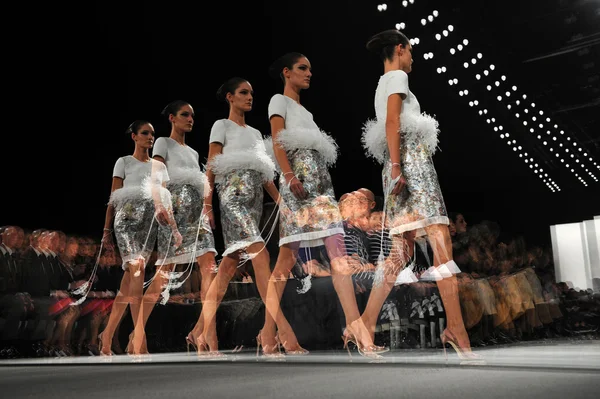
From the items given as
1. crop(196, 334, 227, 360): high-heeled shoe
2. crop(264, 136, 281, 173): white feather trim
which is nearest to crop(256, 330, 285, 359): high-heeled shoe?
crop(196, 334, 227, 360): high-heeled shoe

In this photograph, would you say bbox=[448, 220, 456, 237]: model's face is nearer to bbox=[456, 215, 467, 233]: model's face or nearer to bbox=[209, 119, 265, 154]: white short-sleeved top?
bbox=[456, 215, 467, 233]: model's face

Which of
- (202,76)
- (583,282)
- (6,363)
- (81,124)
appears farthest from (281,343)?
(81,124)

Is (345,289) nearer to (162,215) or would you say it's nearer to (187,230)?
(187,230)

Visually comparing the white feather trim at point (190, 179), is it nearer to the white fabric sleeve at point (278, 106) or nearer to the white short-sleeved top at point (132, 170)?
the white short-sleeved top at point (132, 170)

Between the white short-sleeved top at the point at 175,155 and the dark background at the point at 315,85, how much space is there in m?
0.18

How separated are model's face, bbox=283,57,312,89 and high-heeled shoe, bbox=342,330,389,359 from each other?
1.38m

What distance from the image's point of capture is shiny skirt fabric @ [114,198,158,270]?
14.1 feet

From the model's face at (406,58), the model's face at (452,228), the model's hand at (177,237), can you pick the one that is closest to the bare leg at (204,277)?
the model's hand at (177,237)

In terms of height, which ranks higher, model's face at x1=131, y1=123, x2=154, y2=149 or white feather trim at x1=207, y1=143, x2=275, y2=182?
model's face at x1=131, y1=123, x2=154, y2=149

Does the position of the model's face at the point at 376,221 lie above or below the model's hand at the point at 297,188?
below

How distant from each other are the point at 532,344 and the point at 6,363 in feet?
9.98

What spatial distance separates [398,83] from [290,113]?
0.72 metres

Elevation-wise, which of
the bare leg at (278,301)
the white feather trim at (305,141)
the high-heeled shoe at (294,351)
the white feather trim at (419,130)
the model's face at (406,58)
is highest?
the model's face at (406,58)

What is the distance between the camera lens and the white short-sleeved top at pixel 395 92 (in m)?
2.88
